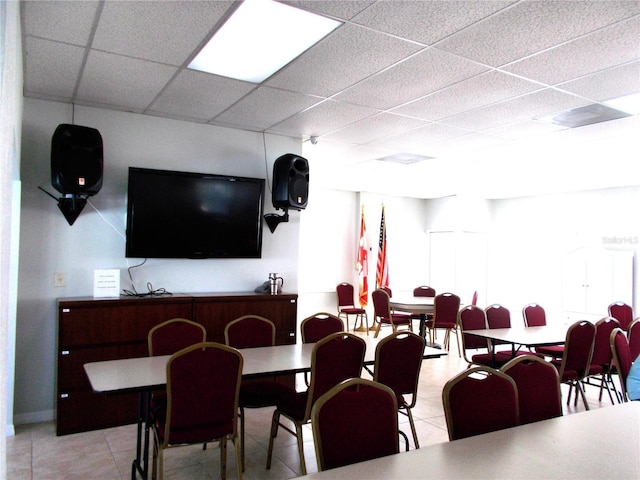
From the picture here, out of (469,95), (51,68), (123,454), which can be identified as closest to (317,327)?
(123,454)

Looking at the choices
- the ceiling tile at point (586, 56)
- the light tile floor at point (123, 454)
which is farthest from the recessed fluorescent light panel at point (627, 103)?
the light tile floor at point (123, 454)

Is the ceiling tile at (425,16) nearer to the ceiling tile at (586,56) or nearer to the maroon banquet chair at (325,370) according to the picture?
the ceiling tile at (586,56)

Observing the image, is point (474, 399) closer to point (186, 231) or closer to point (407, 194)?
point (186, 231)

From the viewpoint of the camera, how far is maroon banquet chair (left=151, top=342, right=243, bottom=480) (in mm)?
2896

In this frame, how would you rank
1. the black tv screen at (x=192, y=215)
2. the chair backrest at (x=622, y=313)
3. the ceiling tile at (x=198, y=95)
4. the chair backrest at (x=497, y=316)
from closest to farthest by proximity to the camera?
the ceiling tile at (x=198, y=95), the black tv screen at (x=192, y=215), the chair backrest at (x=497, y=316), the chair backrest at (x=622, y=313)

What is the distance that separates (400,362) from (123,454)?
2.27 metres

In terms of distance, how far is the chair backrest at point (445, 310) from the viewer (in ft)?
25.6

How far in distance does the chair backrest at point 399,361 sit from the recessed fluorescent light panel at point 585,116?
265cm

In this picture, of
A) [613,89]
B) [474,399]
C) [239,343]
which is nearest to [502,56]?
[613,89]

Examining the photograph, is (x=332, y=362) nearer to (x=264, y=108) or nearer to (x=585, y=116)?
(x=264, y=108)

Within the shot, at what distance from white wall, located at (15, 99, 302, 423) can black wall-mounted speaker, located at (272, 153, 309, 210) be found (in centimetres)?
31

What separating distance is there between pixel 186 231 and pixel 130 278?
72 centimetres

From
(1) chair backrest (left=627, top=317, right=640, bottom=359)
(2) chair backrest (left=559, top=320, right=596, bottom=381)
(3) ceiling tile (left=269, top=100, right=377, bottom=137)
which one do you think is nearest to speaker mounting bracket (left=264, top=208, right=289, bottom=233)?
(3) ceiling tile (left=269, top=100, right=377, bottom=137)

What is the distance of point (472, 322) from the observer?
5793 mm
